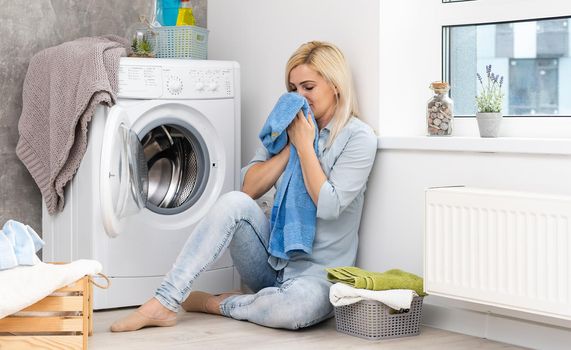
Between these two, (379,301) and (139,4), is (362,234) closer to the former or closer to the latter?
(379,301)

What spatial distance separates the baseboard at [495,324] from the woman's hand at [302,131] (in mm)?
659

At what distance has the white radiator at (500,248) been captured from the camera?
240cm

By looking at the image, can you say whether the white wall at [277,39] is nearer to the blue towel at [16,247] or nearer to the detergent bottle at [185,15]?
the detergent bottle at [185,15]

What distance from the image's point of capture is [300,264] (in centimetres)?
307

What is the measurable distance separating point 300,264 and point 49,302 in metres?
0.93

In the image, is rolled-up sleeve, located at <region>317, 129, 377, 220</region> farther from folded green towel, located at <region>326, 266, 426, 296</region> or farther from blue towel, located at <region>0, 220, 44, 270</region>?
blue towel, located at <region>0, 220, 44, 270</region>

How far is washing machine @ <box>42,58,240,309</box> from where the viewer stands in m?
3.21

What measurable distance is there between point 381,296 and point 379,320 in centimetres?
10

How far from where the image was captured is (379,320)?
110 inches

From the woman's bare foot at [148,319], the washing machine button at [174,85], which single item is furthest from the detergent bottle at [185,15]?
the woman's bare foot at [148,319]

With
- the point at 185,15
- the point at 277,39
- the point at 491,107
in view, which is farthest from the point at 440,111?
the point at 185,15

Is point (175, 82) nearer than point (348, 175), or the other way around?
point (348, 175)

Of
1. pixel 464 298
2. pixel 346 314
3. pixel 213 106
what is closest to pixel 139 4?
pixel 213 106

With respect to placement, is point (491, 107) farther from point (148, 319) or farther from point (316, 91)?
point (148, 319)
